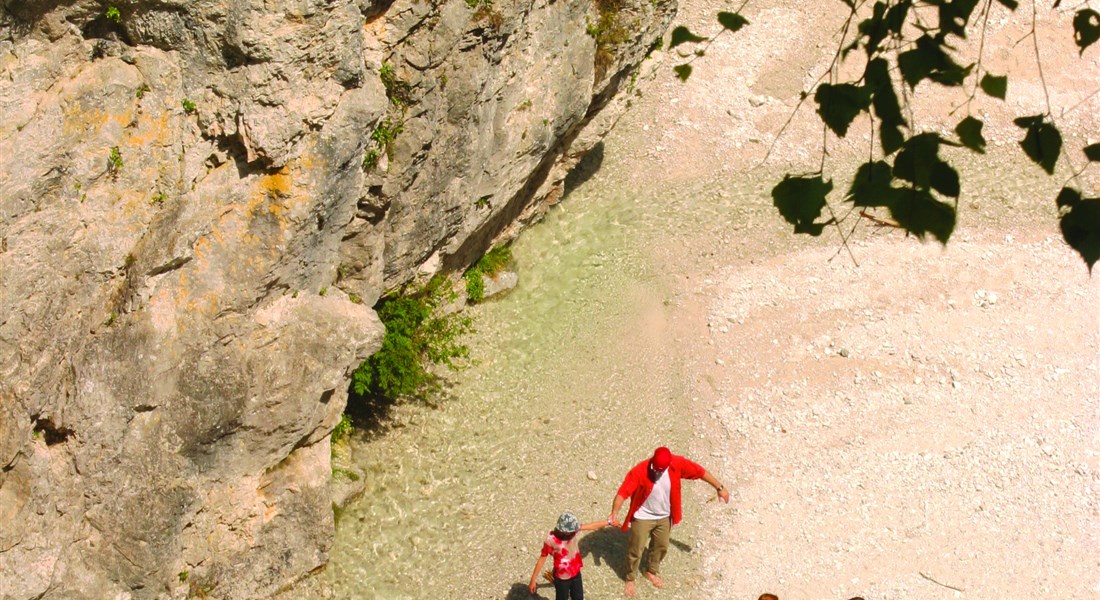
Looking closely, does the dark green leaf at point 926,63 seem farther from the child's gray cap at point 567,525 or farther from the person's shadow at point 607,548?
the person's shadow at point 607,548

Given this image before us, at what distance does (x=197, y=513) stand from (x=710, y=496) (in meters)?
5.89

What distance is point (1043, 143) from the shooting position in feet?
18.2

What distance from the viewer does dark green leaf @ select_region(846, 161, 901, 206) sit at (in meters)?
5.60

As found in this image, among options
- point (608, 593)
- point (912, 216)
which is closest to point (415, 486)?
point (608, 593)

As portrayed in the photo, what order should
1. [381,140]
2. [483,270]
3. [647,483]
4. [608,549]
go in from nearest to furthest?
[381,140], [647,483], [608,549], [483,270]

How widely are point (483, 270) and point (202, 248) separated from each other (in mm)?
6074

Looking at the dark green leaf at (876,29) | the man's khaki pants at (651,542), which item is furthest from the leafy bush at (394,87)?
the dark green leaf at (876,29)

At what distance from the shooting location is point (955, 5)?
6012 mm

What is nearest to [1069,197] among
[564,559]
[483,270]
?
[564,559]

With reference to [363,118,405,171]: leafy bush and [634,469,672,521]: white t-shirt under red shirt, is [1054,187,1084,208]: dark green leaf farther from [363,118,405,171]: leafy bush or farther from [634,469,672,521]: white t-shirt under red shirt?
[363,118,405,171]: leafy bush

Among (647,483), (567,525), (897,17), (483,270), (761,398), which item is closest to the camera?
(897,17)

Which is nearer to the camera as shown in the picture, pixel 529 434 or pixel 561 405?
pixel 529 434

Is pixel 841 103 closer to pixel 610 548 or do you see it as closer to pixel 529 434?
pixel 610 548

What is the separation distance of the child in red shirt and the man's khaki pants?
833 mm
